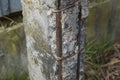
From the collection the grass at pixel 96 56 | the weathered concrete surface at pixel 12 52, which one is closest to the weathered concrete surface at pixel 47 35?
the weathered concrete surface at pixel 12 52

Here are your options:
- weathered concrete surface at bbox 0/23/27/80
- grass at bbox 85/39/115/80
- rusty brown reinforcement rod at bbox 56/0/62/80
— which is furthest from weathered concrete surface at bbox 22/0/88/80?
grass at bbox 85/39/115/80

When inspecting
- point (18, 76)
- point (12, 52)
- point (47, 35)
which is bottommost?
point (18, 76)

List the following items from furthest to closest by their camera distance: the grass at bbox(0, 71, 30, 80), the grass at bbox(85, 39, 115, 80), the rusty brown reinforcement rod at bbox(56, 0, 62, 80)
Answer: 1. the grass at bbox(85, 39, 115, 80)
2. the grass at bbox(0, 71, 30, 80)
3. the rusty brown reinforcement rod at bbox(56, 0, 62, 80)

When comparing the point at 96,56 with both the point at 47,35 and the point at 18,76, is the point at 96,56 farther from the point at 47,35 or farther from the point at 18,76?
the point at 47,35

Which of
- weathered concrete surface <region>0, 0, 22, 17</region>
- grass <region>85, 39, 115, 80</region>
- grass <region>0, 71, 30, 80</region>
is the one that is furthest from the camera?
grass <region>85, 39, 115, 80</region>

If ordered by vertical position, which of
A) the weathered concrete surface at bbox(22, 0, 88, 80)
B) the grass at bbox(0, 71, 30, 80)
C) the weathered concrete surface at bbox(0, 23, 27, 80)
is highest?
the weathered concrete surface at bbox(22, 0, 88, 80)

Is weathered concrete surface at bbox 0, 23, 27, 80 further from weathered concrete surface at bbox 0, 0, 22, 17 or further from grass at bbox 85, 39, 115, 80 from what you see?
grass at bbox 85, 39, 115, 80

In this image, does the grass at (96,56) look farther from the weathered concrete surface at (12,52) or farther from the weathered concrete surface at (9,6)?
the weathered concrete surface at (9,6)

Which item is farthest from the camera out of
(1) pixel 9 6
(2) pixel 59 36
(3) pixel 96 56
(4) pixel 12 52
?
(3) pixel 96 56

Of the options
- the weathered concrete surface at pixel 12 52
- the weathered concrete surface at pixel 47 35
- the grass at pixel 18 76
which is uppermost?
the weathered concrete surface at pixel 47 35

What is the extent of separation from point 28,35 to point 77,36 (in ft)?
1.08

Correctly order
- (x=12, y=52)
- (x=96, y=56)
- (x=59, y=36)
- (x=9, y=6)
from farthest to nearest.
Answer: (x=96, y=56) < (x=12, y=52) < (x=9, y=6) < (x=59, y=36)

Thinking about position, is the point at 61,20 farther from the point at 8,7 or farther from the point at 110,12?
the point at 110,12

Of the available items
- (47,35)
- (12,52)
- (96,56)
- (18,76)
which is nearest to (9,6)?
(12,52)
